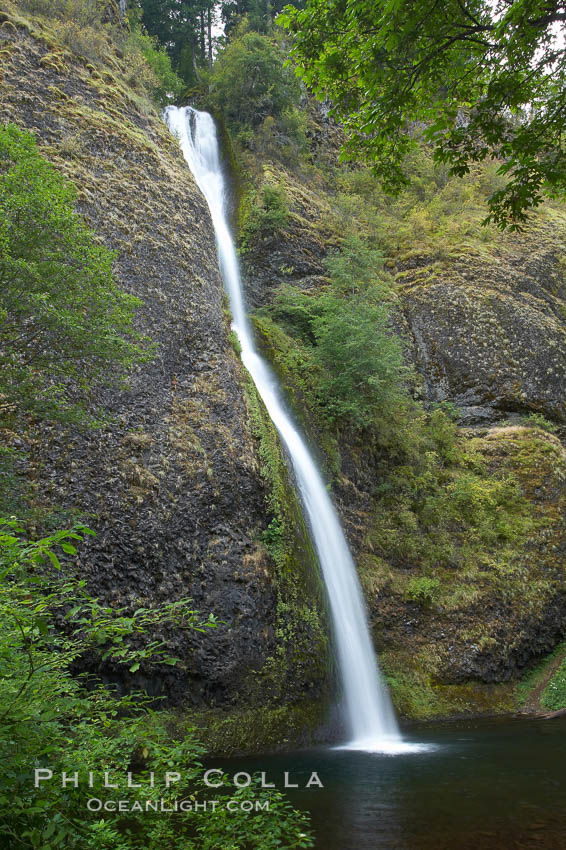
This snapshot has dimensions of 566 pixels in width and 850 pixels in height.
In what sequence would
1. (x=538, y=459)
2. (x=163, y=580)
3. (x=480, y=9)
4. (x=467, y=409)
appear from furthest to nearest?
(x=467, y=409), (x=538, y=459), (x=163, y=580), (x=480, y=9)

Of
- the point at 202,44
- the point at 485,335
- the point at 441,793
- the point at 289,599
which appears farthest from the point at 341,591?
the point at 202,44

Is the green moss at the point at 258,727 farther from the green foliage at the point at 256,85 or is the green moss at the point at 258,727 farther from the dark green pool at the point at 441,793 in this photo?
the green foliage at the point at 256,85

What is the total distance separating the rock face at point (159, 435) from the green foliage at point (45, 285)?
1.33 meters

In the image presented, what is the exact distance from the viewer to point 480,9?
4.98 meters

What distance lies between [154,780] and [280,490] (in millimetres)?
7212

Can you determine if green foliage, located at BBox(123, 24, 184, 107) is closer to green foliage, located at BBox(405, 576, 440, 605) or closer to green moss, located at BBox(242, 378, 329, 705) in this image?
green moss, located at BBox(242, 378, 329, 705)

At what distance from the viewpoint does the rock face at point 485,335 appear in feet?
58.1

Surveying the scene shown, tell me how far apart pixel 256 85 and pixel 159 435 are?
2194cm

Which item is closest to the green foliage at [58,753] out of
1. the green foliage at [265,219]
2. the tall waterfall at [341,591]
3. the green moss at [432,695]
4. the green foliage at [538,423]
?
the tall waterfall at [341,591]

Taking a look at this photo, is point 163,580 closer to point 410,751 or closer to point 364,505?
point 410,751

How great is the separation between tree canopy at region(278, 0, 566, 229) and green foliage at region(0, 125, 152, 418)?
11.8ft

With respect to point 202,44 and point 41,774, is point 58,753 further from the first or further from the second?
point 202,44

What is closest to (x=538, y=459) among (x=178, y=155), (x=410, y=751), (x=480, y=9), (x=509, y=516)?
(x=509, y=516)

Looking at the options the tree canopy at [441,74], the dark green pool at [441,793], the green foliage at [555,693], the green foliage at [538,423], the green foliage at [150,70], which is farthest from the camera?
the green foliage at [150,70]
